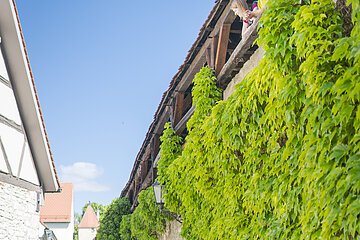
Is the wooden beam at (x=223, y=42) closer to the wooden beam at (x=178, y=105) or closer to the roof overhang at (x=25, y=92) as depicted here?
the wooden beam at (x=178, y=105)

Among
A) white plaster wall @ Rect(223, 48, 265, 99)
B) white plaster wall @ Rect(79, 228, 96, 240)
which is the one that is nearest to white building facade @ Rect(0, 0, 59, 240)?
white plaster wall @ Rect(223, 48, 265, 99)

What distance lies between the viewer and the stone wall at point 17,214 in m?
7.29

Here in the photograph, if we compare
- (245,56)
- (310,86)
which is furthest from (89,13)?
(310,86)

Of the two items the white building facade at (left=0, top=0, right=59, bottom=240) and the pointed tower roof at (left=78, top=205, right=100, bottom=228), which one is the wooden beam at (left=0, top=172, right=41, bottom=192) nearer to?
the white building facade at (left=0, top=0, right=59, bottom=240)

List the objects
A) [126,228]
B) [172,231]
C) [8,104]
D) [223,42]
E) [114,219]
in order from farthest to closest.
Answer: [114,219], [126,228], [172,231], [8,104], [223,42]

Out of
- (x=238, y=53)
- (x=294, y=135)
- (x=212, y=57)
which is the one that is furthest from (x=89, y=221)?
(x=294, y=135)

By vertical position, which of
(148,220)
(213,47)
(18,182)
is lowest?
(148,220)

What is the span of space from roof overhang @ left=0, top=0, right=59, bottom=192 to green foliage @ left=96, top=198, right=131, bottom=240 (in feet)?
24.3

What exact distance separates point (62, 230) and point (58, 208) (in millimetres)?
1778

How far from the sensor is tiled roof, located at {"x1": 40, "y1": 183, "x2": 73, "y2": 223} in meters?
27.8

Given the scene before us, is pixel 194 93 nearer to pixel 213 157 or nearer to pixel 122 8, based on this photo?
pixel 213 157

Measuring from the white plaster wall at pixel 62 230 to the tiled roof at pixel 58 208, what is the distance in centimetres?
25

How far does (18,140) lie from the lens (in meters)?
7.87

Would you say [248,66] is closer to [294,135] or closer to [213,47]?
[213,47]
